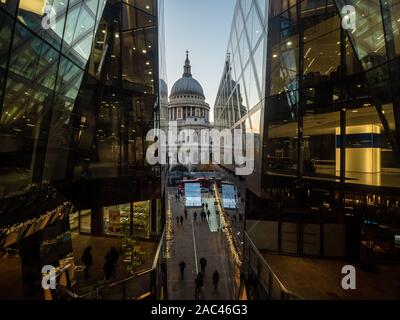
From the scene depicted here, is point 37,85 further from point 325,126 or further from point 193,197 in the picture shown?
point 193,197

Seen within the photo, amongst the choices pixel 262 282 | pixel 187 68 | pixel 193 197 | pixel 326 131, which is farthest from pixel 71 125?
pixel 187 68

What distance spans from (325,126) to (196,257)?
15904 millimetres

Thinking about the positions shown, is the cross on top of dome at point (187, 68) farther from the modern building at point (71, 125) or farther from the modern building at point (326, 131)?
the modern building at point (326, 131)

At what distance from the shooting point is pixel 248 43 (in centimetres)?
1836

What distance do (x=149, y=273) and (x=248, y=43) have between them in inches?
664

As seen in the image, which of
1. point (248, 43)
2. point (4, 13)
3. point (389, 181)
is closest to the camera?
point (4, 13)

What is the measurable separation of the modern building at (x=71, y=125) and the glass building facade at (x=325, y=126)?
782cm

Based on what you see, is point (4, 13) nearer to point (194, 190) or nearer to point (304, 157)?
point (304, 157)

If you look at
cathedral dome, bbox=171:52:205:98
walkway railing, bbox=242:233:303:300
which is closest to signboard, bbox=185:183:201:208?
walkway railing, bbox=242:233:303:300

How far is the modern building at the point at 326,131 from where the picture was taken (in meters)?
8.74

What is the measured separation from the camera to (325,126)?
12.0m

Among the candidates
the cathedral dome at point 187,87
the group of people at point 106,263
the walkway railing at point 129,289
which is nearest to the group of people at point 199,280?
the walkway railing at point 129,289
